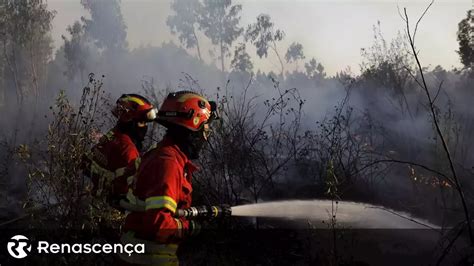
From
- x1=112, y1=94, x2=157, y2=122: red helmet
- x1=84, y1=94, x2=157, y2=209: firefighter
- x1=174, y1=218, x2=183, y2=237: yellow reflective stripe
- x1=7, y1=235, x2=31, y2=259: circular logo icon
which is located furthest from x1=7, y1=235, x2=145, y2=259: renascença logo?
x1=174, y1=218, x2=183, y2=237: yellow reflective stripe

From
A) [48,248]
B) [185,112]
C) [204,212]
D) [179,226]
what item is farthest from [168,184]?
[48,248]

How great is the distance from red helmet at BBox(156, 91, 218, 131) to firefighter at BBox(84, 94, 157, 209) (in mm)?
1278

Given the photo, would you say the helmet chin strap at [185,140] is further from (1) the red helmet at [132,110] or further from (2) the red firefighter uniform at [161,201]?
(1) the red helmet at [132,110]

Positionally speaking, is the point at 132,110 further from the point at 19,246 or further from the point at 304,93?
the point at 304,93

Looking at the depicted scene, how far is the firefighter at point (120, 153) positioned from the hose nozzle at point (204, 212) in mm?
1436

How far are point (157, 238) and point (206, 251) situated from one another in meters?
3.89

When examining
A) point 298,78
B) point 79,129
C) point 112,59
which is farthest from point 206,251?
point 112,59

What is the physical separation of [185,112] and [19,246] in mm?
3734

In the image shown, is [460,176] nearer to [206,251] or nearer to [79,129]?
[206,251]

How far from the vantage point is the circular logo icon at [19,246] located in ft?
17.4

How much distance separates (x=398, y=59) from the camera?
13.6m

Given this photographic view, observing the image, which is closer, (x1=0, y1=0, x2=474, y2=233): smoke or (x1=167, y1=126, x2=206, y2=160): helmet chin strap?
(x1=167, y1=126, x2=206, y2=160): helmet chin strap

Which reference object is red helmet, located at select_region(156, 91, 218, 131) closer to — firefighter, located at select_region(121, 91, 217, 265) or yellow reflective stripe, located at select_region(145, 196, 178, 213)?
firefighter, located at select_region(121, 91, 217, 265)

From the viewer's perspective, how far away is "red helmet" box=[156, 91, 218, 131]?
309cm
